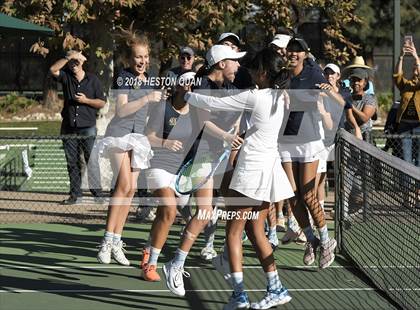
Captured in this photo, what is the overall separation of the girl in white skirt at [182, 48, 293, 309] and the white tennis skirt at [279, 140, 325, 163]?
1.85 metres

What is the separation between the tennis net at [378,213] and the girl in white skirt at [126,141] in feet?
6.89

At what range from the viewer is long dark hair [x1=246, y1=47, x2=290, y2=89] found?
760cm

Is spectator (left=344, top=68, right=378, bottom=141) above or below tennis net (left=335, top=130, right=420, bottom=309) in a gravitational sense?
above

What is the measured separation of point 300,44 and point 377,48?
118 ft

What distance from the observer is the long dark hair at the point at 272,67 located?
7.60 metres

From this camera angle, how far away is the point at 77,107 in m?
14.0

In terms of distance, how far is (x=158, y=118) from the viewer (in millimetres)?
9008

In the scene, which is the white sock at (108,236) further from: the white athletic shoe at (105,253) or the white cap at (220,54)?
the white cap at (220,54)

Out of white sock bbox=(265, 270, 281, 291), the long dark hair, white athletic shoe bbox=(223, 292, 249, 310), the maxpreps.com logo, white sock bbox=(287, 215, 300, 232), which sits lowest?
white sock bbox=(287, 215, 300, 232)

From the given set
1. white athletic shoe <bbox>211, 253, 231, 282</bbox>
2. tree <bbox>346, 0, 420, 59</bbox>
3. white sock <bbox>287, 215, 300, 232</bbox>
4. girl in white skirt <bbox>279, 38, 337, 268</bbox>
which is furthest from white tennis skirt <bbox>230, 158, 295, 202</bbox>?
tree <bbox>346, 0, 420, 59</bbox>

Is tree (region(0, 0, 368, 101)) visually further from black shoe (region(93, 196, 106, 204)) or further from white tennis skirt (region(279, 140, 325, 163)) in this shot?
white tennis skirt (region(279, 140, 325, 163))

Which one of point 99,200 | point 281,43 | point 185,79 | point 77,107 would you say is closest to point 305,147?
point 281,43

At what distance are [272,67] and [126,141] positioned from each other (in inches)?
100

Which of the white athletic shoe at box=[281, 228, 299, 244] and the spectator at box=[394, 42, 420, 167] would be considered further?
the spectator at box=[394, 42, 420, 167]
